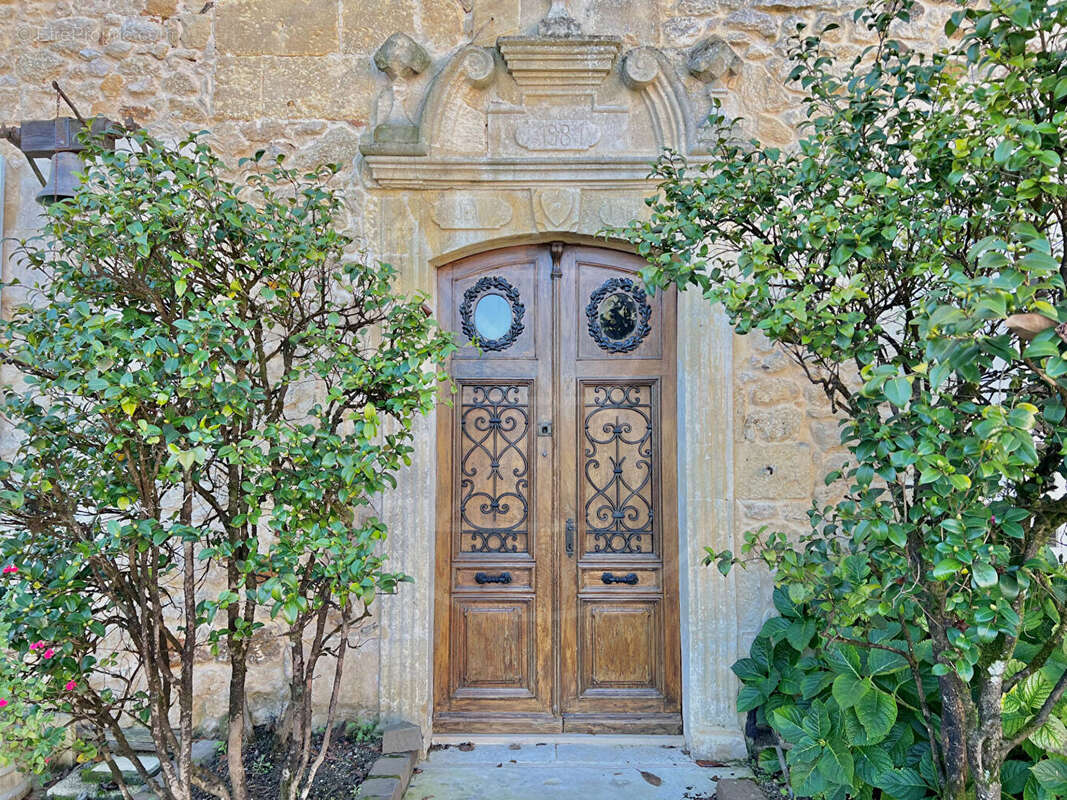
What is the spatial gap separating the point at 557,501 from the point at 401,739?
4.38 feet

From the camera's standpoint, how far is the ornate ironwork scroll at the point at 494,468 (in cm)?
388

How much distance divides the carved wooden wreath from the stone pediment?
0.52m

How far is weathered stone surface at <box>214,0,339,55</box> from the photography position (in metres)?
3.86

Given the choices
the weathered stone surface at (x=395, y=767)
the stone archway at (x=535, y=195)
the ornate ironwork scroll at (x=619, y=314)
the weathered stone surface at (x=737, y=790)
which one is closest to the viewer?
the weathered stone surface at (x=737, y=790)

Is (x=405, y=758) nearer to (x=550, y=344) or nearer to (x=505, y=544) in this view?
(x=505, y=544)

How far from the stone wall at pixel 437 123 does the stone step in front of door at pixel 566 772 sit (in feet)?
0.77

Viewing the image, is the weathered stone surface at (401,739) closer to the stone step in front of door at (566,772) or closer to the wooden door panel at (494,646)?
the stone step in front of door at (566,772)

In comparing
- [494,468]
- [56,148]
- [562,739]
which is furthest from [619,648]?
[56,148]

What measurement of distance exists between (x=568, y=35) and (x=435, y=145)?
2.81 ft

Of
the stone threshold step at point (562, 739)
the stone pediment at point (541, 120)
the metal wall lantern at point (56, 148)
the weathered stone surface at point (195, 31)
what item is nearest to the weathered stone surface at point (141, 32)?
the weathered stone surface at point (195, 31)

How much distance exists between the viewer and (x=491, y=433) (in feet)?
12.8

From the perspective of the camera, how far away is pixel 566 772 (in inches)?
133

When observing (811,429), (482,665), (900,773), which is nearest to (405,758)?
(482,665)

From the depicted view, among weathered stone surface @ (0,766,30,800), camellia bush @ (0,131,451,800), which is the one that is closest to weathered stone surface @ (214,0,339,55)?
camellia bush @ (0,131,451,800)
